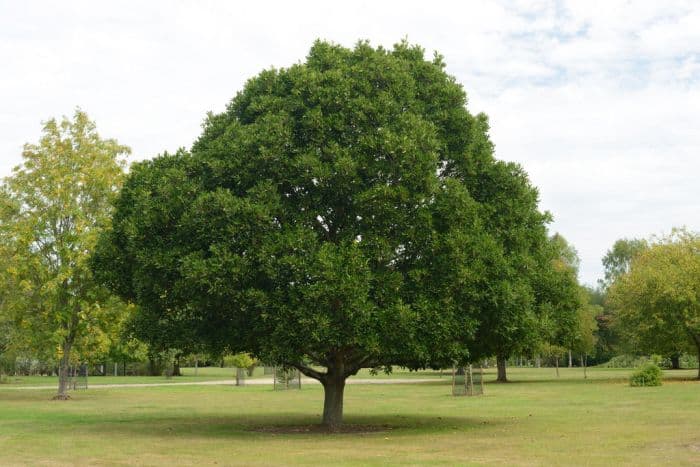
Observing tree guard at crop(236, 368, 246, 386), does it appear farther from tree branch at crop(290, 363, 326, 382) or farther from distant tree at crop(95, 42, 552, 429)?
distant tree at crop(95, 42, 552, 429)

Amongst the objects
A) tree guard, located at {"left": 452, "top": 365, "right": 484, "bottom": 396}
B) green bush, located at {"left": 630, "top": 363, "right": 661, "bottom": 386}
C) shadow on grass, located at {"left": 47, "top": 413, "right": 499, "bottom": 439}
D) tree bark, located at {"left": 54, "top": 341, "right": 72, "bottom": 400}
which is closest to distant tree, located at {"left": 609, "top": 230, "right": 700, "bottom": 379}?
green bush, located at {"left": 630, "top": 363, "right": 661, "bottom": 386}

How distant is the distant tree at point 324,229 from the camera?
835 inches

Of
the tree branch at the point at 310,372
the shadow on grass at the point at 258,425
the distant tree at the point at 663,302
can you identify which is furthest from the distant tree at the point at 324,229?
the distant tree at the point at 663,302

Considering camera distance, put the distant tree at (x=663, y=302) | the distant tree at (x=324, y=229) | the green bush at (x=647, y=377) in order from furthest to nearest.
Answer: the distant tree at (x=663, y=302) → the green bush at (x=647, y=377) → the distant tree at (x=324, y=229)

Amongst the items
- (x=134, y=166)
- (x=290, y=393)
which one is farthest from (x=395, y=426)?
(x=290, y=393)

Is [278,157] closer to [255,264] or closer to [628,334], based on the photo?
[255,264]

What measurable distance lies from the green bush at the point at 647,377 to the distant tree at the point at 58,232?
1269 inches

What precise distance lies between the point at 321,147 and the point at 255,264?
416 cm

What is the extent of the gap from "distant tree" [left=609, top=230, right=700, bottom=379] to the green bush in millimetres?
5254

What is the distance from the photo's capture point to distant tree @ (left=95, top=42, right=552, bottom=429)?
21.2 metres

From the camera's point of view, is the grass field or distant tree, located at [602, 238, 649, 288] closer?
the grass field

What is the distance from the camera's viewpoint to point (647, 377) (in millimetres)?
47906

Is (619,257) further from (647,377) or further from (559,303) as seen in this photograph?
(559,303)

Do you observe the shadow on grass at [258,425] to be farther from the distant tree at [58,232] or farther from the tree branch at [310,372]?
the distant tree at [58,232]
